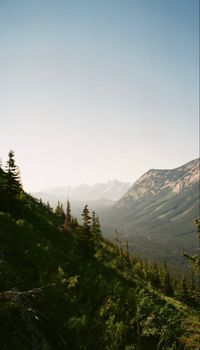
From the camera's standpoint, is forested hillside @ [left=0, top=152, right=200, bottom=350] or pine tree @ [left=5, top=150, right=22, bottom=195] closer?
forested hillside @ [left=0, top=152, right=200, bottom=350]

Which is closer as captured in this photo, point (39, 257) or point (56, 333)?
point (56, 333)

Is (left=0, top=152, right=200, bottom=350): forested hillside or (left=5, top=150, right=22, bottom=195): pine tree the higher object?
(left=5, top=150, right=22, bottom=195): pine tree

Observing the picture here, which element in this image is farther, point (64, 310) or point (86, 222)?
point (86, 222)

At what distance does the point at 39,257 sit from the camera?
19812 millimetres

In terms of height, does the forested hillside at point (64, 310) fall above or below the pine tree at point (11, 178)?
below

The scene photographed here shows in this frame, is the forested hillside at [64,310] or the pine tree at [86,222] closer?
the forested hillside at [64,310]

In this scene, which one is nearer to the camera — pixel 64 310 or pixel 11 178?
pixel 64 310

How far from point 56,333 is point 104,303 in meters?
5.73

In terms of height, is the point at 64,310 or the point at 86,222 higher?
the point at 86,222

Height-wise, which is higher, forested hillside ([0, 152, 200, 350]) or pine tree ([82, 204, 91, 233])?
pine tree ([82, 204, 91, 233])

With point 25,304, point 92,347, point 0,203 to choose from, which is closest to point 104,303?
point 92,347

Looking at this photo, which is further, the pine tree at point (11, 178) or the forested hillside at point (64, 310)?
the pine tree at point (11, 178)

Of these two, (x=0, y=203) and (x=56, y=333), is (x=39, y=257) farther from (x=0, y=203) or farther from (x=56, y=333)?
(x=0, y=203)

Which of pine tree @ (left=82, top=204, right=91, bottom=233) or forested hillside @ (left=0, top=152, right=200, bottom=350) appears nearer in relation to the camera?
forested hillside @ (left=0, top=152, right=200, bottom=350)
